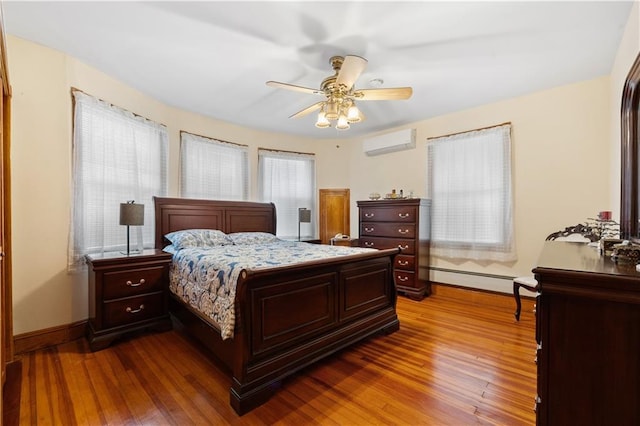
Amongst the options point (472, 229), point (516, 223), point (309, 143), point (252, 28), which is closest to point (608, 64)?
point (516, 223)

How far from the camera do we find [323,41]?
236 cm

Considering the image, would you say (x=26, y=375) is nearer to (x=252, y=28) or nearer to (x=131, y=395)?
(x=131, y=395)

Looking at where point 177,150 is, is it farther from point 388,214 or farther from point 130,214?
point 388,214

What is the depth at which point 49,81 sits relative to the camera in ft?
8.55

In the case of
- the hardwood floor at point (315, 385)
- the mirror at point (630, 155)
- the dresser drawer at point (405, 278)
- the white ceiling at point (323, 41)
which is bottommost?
the hardwood floor at point (315, 385)

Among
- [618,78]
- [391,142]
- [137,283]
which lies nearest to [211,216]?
[137,283]

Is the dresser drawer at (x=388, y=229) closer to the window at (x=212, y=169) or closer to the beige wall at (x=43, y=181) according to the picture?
the window at (x=212, y=169)

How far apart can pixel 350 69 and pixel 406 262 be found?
2874mm

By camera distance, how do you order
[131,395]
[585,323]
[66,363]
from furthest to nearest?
1. [66,363]
2. [131,395]
3. [585,323]

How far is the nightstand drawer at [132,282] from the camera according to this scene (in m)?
2.62

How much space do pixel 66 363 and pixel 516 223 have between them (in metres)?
4.94

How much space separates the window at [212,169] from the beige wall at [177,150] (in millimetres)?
140

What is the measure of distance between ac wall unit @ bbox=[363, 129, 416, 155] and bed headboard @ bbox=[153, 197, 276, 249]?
6.60ft

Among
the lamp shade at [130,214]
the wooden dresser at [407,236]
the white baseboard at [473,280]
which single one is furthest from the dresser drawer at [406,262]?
the lamp shade at [130,214]
